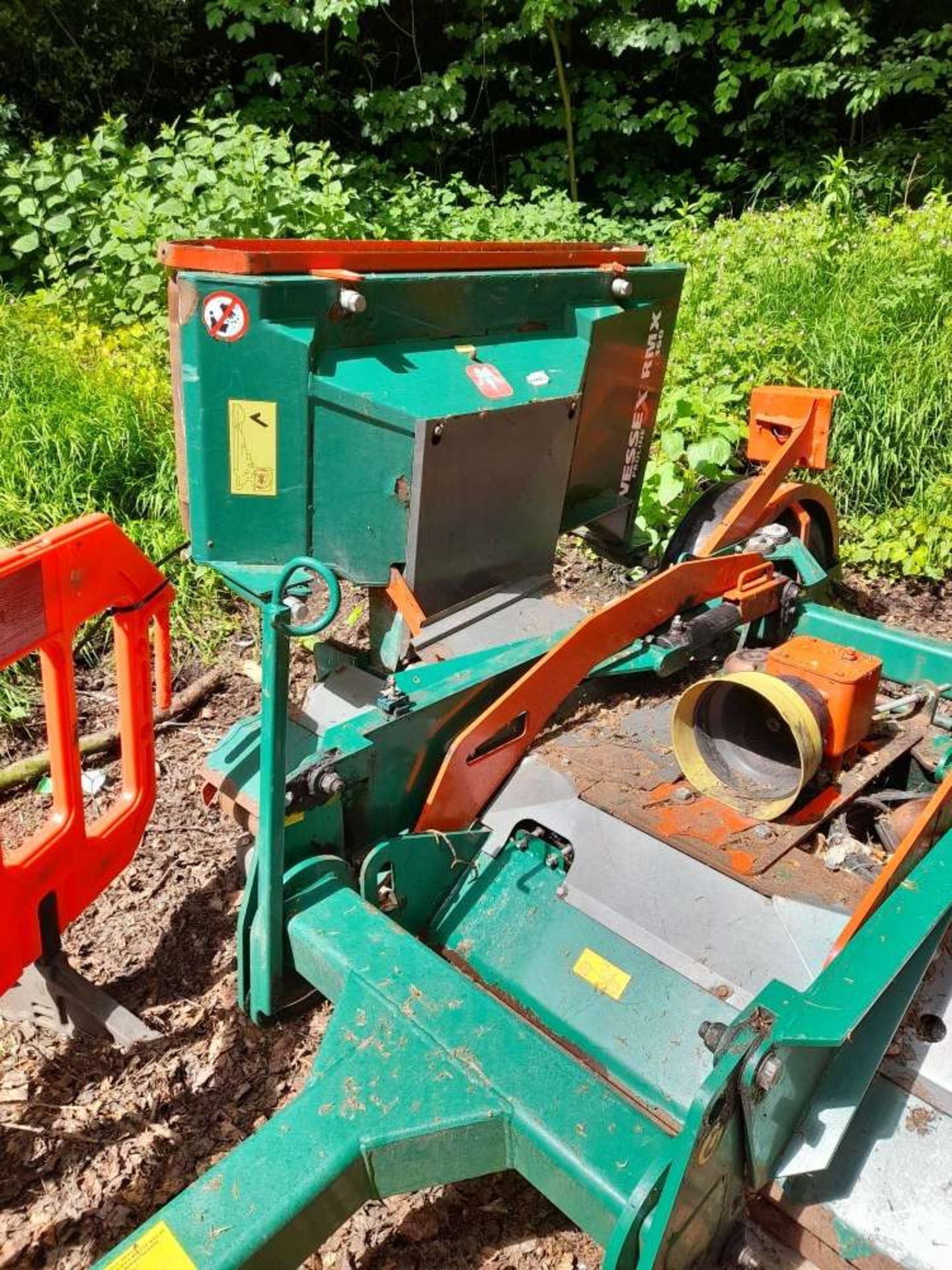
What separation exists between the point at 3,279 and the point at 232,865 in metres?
5.61

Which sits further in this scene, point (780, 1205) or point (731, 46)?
point (731, 46)

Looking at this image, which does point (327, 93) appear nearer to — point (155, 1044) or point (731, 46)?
point (731, 46)

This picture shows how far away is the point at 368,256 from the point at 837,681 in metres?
1.69

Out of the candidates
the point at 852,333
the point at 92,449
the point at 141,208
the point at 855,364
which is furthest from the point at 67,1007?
the point at 852,333

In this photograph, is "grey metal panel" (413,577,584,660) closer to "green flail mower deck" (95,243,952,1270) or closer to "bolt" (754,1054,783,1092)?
"green flail mower deck" (95,243,952,1270)

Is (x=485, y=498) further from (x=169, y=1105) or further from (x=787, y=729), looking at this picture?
(x=169, y=1105)

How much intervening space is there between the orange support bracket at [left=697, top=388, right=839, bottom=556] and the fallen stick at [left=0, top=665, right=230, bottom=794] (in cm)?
197

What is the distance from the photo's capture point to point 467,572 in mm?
3047

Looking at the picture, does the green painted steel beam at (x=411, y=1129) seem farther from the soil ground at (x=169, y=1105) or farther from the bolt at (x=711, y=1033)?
the soil ground at (x=169, y=1105)

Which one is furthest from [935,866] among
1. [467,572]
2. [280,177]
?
[280,177]

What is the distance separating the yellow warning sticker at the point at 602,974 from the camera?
2182 millimetres

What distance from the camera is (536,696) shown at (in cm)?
269

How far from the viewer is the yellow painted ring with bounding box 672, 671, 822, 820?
2561mm

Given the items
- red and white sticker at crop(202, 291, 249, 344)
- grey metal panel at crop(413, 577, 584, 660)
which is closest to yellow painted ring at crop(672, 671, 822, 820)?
grey metal panel at crop(413, 577, 584, 660)
